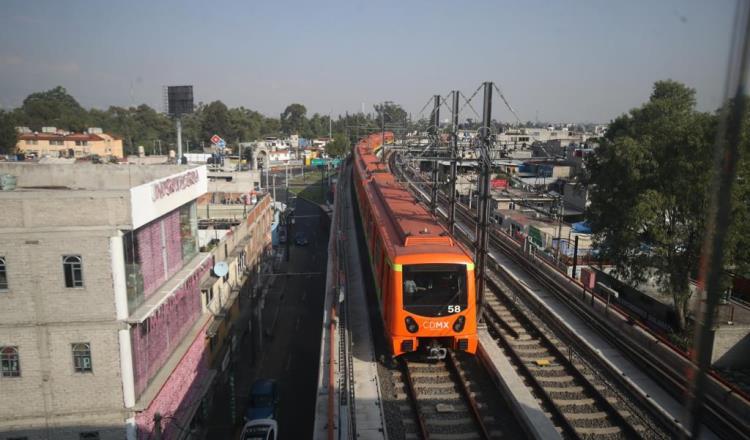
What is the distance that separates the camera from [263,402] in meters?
15.8

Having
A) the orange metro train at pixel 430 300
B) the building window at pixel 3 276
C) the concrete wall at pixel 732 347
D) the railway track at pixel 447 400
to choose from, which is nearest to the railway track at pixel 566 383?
the railway track at pixel 447 400

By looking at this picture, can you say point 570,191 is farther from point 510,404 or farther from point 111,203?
point 111,203

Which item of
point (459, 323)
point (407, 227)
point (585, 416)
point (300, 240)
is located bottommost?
point (300, 240)

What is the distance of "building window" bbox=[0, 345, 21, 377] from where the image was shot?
10.1m

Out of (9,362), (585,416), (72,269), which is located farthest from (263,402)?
(585,416)

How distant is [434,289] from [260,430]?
7350mm

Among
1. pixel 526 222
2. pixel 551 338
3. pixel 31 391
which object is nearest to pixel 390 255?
pixel 551 338

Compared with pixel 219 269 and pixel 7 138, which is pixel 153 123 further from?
pixel 219 269

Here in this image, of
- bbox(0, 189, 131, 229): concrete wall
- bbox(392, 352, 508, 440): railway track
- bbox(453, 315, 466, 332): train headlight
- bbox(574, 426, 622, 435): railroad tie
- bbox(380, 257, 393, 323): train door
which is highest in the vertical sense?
bbox(0, 189, 131, 229): concrete wall

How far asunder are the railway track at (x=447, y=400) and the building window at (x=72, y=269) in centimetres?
642

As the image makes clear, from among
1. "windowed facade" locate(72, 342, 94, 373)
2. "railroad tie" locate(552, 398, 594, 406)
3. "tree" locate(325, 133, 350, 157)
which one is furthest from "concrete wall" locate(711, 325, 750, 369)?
"tree" locate(325, 133, 350, 157)

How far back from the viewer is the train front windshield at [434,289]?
9.20 meters

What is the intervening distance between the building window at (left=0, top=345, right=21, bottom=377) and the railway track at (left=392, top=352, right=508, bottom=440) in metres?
7.40

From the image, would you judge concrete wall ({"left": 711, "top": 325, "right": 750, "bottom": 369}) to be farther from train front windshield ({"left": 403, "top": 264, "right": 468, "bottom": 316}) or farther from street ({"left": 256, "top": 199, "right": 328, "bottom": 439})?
street ({"left": 256, "top": 199, "right": 328, "bottom": 439})
